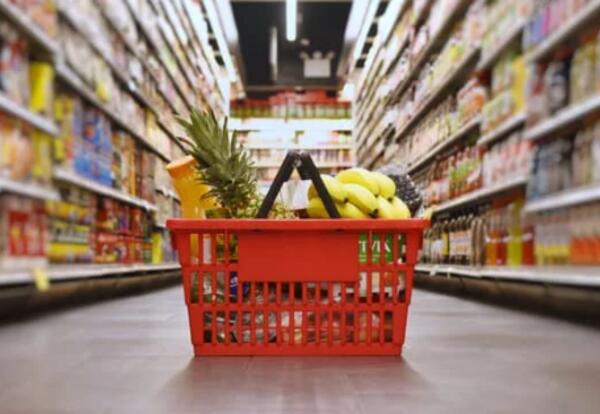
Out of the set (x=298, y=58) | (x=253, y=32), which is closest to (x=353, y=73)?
(x=298, y=58)

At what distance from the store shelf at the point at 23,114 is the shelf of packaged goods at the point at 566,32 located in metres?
1.78

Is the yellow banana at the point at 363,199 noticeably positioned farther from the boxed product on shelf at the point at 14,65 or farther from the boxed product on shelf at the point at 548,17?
the boxed product on shelf at the point at 548,17

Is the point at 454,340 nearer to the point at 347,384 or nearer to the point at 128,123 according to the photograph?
the point at 347,384

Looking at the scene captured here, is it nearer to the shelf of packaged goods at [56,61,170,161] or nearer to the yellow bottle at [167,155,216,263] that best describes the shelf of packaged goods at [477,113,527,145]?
the yellow bottle at [167,155,216,263]

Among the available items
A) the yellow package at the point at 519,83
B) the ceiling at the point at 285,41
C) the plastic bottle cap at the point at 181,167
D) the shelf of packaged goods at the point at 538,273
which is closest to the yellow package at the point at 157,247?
the shelf of packaged goods at the point at 538,273

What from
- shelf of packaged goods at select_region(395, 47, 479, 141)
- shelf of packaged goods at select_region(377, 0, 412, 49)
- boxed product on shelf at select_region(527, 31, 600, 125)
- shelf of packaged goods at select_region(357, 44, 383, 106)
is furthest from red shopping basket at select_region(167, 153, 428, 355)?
shelf of packaged goods at select_region(357, 44, 383, 106)

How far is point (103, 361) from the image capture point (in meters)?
1.49

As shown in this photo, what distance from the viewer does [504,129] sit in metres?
3.18

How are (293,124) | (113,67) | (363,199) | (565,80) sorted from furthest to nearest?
(293,124), (113,67), (565,80), (363,199)

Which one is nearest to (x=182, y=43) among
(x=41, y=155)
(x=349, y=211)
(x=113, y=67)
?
(x=113, y=67)

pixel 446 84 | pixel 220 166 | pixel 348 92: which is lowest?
pixel 220 166

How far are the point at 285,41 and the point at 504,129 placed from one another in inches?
341

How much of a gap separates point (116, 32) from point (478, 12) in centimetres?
215

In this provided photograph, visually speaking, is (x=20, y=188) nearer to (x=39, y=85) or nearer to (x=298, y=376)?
(x=39, y=85)
